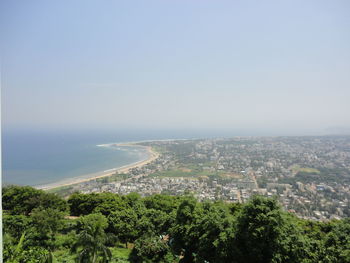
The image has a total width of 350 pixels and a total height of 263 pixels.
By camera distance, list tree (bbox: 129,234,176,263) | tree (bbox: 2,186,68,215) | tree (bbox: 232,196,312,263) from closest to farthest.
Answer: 1. tree (bbox: 232,196,312,263)
2. tree (bbox: 129,234,176,263)
3. tree (bbox: 2,186,68,215)

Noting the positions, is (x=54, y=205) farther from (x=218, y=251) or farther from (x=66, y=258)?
(x=218, y=251)

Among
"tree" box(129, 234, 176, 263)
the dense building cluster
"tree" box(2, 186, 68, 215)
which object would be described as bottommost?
the dense building cluster

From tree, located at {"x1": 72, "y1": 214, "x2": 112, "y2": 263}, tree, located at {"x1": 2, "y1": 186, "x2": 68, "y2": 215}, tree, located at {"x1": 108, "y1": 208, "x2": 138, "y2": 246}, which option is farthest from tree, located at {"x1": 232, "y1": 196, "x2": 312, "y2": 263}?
tree, located at {"x1": 2, "y1": 186, "x2": 68, "y2": 215}

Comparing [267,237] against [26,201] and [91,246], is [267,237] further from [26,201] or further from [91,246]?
[26,201]

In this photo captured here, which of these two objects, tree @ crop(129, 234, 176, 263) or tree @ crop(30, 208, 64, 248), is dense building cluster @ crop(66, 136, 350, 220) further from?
tree @ crop(30, 208, 64, 248)

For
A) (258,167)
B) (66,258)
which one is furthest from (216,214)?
(258,167)

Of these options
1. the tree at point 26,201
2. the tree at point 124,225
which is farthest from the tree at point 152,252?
the tree at point 26,201

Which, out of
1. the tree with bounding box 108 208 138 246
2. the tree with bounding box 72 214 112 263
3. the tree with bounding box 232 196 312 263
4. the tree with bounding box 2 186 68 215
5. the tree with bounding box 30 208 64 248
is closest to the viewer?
the tree with bounding box 232 196 312 263

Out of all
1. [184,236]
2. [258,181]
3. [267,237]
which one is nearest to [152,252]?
[184,236]
